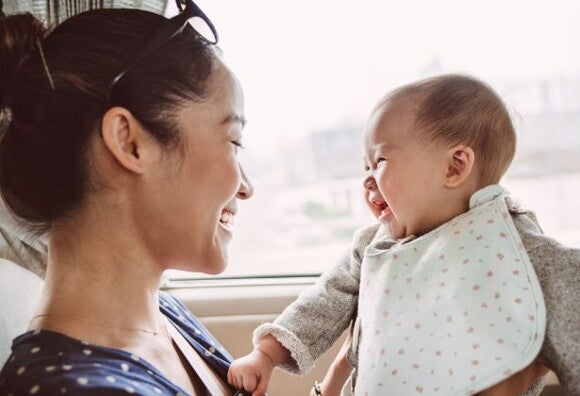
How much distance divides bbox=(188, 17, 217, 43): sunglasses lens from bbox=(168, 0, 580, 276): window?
0.59 metres

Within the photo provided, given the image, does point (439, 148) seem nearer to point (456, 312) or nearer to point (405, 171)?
point (405, 171)

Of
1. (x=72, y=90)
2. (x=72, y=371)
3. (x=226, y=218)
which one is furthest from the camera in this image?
(x=226, y=218)

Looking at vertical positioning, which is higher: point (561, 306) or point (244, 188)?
point (244, 188)

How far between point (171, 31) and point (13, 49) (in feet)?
0.93

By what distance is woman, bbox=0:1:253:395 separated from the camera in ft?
3.49

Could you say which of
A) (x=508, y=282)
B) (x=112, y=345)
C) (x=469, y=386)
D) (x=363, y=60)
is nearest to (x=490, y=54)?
(x=363, y=60)

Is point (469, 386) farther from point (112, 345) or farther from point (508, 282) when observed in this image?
point (112, 345)

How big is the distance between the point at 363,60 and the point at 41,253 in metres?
1.13

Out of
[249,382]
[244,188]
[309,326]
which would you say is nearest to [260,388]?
[249,382]

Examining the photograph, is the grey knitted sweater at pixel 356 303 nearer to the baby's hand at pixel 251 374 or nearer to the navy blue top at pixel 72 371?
the baby's hand at pixel 251 374

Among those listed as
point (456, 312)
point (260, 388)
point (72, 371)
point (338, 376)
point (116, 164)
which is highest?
point (116, 164)

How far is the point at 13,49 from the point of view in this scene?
1.11 m

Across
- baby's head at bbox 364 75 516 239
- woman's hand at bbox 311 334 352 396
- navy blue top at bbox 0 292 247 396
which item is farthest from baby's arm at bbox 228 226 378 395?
navy blue top at bbox 0 292 247 396

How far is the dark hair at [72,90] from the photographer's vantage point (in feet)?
3.50
